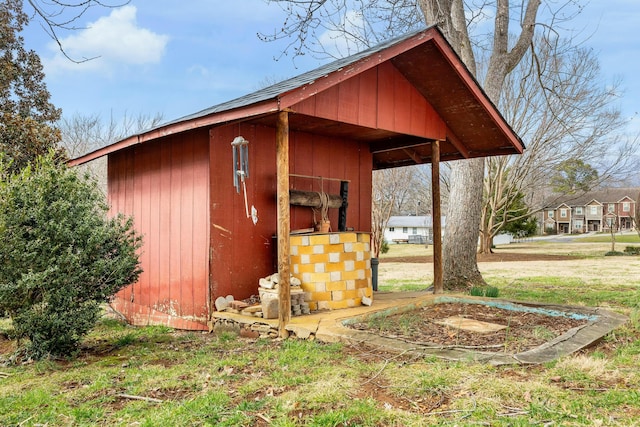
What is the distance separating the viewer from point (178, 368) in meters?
3.97

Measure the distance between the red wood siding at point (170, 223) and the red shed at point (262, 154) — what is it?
0.02 meters

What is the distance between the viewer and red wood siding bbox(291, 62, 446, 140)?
5.42 m

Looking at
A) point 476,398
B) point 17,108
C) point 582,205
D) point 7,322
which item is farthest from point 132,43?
point 582,205

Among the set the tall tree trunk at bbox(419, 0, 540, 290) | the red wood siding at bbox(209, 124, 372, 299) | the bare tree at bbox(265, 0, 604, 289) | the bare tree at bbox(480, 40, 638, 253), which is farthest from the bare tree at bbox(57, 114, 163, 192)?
the red wood siding at bbox(209, 124, 372, 299)

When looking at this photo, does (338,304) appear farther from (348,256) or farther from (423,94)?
(423,94)

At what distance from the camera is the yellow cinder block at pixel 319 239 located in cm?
559

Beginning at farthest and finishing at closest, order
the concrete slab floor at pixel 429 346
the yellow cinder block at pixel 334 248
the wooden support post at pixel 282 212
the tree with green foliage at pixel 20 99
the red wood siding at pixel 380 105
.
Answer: the tree with green foliage at pixel 20 99 → the yellow cinder block at pixel 334 248 → the red wood siding at pixel 380 105 → the wooden support post at pixel 282 212 → the concrete slab floor at pixel 429 346

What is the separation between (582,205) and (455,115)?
60.6 m

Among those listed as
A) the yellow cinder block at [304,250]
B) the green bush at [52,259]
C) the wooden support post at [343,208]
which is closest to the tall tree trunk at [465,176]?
the wooden support post at [343,208]

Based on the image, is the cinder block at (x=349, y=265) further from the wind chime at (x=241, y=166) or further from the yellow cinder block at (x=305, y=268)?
the wind chime at (x=241, y=166)

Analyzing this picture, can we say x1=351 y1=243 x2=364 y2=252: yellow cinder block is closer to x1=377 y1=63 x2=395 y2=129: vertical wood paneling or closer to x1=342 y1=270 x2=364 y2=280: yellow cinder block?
x1=342 y1=270 x2=364 y2=280: yellow cinder block

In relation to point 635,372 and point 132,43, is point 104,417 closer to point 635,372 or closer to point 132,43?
point 635,372

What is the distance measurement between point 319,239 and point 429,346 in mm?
1970

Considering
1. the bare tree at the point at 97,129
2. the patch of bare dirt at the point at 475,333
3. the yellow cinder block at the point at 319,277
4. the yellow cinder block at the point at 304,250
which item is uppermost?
the bare tree at the point at 97,129
